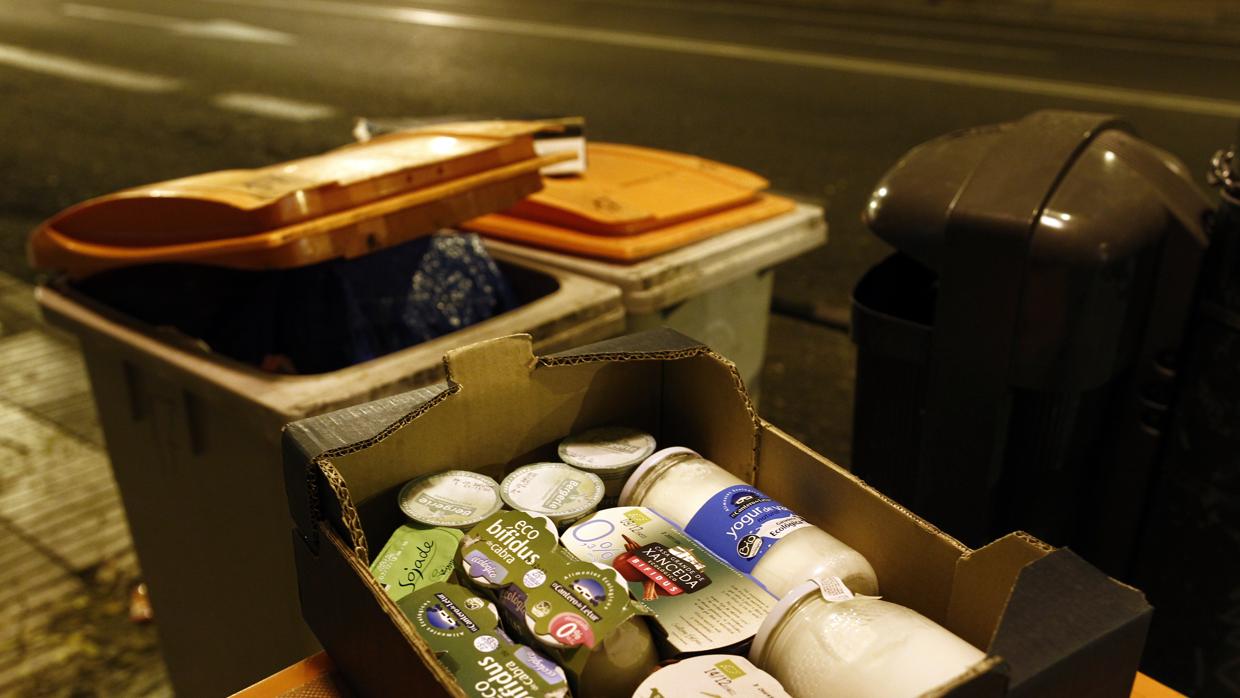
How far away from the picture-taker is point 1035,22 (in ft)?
37.1

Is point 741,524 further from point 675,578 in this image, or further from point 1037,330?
point 1037,330

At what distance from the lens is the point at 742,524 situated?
0.98m

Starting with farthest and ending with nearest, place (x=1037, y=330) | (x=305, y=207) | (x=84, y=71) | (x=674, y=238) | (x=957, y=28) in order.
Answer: (x=957, y=28) < (x=84, y=71) < (x=674, y=238) < (x=305, y=207) < (x=1037, y=330)

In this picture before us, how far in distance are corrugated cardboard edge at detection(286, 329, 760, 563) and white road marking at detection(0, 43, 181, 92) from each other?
8548 millimetres

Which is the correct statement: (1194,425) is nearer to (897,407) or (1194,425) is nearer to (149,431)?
(897,407)

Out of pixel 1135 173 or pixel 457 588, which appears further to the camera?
pixel 1135 173

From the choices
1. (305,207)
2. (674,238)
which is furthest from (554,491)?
(674,238)

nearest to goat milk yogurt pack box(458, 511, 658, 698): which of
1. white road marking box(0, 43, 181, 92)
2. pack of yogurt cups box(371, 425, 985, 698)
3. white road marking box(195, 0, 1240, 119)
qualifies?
pack of yogurt cups box(371, 425, 985, 698)

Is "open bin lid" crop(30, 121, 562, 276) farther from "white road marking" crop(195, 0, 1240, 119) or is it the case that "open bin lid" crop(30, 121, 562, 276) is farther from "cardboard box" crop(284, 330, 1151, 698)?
"white road marking" crop(195, 0, 1240, 119)

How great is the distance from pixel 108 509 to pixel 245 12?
10.8m

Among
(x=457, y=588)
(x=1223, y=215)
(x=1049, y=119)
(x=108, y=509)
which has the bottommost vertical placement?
(x=108, y=509)

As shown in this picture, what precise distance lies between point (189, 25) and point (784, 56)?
6666 mm

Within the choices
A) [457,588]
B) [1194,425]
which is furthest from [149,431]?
[1194,425]

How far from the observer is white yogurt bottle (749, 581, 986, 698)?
760 mm
